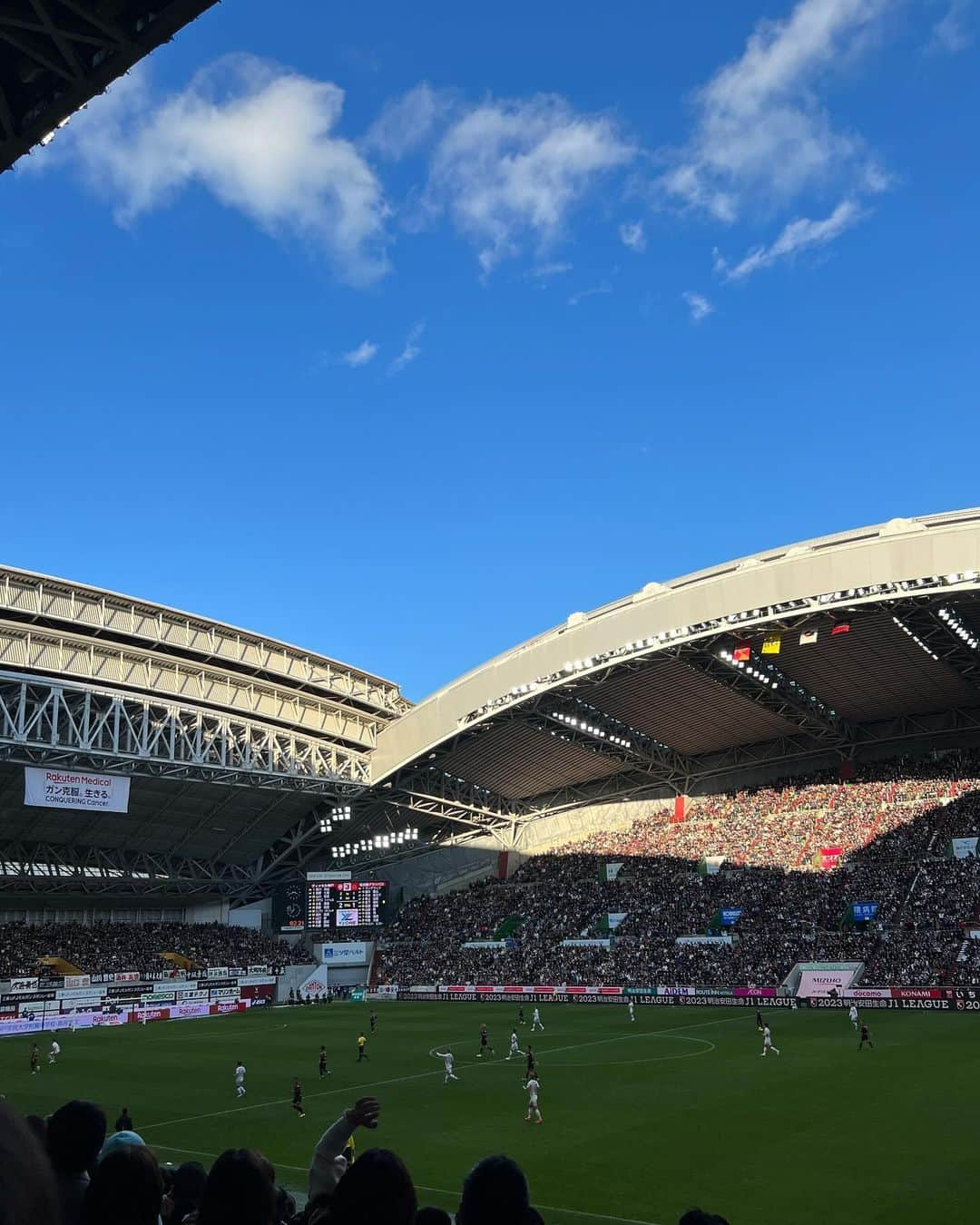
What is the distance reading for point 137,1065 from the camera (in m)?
43.4

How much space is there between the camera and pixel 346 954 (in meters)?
80.4

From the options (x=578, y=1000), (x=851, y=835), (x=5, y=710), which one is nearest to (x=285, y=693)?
(x=5, y=710)

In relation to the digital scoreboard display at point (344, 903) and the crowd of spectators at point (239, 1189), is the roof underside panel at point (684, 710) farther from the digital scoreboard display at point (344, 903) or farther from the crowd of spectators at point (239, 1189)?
the crowd of spectators at point (239, 1189)

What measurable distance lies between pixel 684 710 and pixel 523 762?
1400 cm

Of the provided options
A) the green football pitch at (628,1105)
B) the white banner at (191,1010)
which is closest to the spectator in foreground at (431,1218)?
the green football pitch at (628,1105)

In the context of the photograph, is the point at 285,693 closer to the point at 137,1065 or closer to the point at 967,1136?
the point at 137,1065

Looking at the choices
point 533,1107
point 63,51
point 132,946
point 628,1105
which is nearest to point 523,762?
point 132,946

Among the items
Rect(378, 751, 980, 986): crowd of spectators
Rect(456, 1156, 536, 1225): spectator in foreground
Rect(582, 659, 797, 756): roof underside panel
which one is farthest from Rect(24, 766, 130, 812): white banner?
Rect(456, 1156, 536, 1225): spectator in foreground

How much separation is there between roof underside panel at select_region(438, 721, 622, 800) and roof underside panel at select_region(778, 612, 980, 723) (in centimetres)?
1873

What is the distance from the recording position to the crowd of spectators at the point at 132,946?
7356 centimetres

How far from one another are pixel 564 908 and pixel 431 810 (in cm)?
1298

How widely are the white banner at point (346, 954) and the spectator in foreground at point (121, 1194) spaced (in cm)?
7918

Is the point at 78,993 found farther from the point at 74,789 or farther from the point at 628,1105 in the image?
the point at 628,1105

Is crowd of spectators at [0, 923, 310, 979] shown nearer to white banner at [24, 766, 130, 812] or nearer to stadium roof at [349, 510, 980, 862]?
stadium roof at [349, 510, 980, 862]
